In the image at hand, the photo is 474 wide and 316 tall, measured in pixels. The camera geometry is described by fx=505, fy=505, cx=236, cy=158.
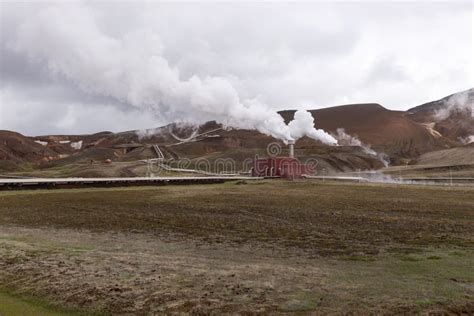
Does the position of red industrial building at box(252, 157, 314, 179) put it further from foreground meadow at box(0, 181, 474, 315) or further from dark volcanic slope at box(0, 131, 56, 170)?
dark volcanic slope at box(0, 131, 56, 170)

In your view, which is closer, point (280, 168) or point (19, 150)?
point (280, 168)

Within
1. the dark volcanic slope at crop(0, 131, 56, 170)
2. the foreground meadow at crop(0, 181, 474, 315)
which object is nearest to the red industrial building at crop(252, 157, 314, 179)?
the foreground meadow at crop(0, 181, 474, 315)

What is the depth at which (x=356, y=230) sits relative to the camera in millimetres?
21766

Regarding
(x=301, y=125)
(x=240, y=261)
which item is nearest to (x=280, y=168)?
(x=301, y=125)

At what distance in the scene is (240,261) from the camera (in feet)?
49.2

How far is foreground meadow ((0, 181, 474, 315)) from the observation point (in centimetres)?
1052

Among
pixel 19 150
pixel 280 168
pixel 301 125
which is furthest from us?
pixel 19 150

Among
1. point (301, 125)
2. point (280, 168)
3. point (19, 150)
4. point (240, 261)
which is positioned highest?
point (301, 125)

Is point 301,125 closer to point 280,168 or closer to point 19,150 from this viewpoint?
point 280,168

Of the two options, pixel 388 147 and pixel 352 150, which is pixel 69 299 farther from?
pixel 388 147

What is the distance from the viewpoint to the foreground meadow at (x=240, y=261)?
10.5 metres

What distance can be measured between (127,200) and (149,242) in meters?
20.5

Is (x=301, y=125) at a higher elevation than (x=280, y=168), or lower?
higher

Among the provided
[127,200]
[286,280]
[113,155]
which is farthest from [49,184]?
[113,155]
